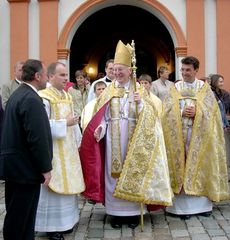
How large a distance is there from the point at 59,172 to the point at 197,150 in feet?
5.41

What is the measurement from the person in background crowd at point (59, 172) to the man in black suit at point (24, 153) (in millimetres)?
788

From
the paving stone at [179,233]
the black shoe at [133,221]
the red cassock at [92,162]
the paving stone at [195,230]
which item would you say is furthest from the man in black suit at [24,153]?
the paving stone at [195,230]

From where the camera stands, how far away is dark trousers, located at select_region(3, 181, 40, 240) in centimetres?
370

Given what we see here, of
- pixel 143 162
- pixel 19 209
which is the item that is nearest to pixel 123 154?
pixel 143 162

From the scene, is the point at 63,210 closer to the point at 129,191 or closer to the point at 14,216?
the point at 129,191

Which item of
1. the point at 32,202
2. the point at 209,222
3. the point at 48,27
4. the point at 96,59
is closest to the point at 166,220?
the point at 209,222

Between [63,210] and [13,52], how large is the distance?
21.2 ft

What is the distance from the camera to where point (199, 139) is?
17.5 feet

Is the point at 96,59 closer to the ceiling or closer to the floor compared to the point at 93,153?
closer to the ceiling

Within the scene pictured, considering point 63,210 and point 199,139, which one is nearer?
point 63,210

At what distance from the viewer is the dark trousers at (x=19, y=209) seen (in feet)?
12.1

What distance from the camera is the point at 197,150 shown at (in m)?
5.32

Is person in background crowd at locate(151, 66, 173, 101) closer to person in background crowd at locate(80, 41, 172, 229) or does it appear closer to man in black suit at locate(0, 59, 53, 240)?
person in background crowd at locate(80, 41, 172, 229)

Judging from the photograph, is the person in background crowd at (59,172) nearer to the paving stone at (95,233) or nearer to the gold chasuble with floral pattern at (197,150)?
the paving stone at (95,233)
